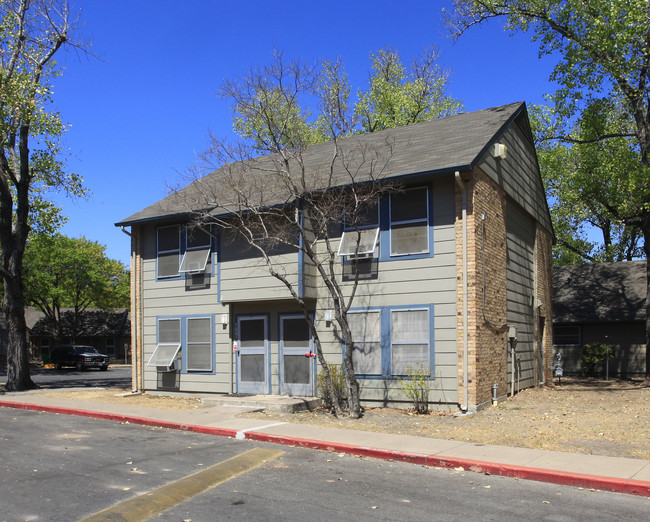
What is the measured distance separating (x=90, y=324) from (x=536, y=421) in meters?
45.9

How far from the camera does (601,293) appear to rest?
86.2ft

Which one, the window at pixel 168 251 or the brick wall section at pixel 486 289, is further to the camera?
the window at pixel 168 251

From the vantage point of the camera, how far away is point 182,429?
1180 cm

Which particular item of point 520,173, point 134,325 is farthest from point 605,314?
point 134,325

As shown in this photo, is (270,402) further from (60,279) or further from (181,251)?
(60,279)

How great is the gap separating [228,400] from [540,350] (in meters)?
9.74

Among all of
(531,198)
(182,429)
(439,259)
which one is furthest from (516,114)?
(182,429)

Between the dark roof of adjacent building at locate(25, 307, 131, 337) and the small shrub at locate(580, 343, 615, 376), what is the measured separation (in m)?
37.3

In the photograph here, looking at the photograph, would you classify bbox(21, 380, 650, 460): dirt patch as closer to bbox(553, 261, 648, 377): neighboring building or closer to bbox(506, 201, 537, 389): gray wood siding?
bbox(506, 201, 537, 389): gray wood siding

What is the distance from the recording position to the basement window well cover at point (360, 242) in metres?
13.9

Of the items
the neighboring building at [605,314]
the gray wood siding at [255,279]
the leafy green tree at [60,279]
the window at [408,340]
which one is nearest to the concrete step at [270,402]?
the window at [408,340]

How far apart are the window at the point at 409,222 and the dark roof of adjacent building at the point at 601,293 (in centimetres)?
1460

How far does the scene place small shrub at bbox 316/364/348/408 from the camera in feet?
44.9

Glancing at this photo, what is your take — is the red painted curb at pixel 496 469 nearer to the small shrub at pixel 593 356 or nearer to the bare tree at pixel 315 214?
the bare tree at pixel 315 214
